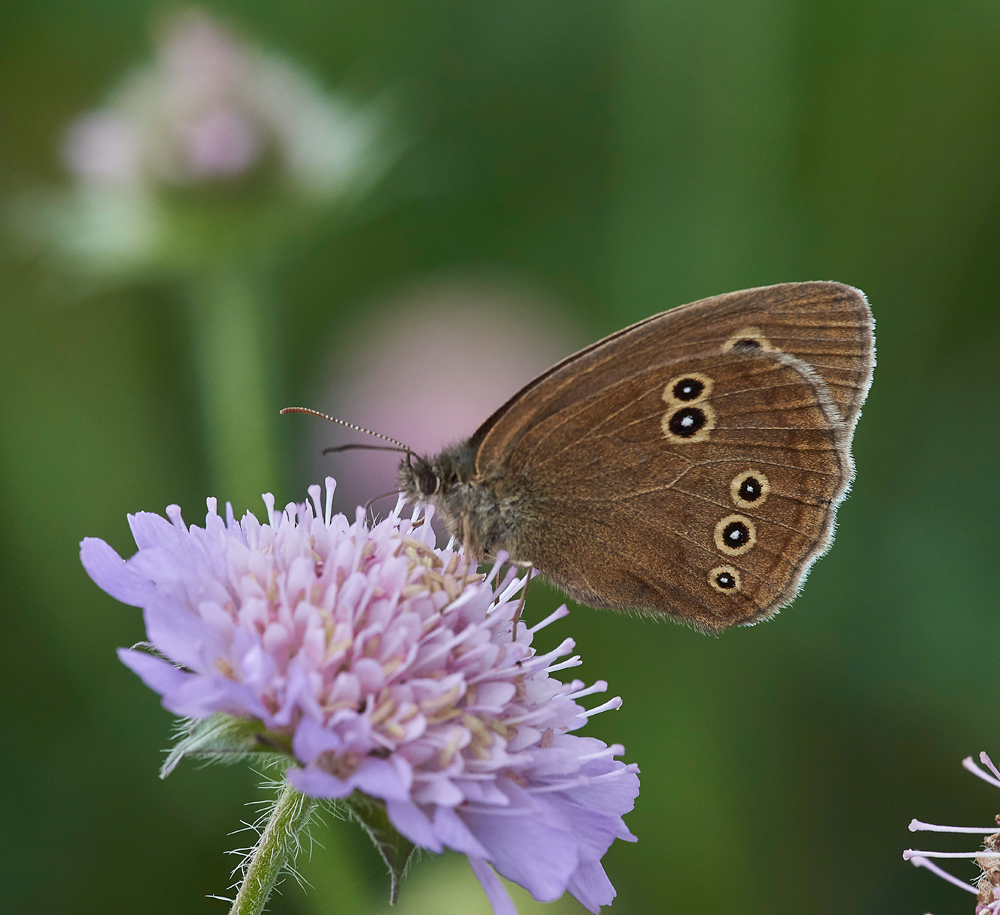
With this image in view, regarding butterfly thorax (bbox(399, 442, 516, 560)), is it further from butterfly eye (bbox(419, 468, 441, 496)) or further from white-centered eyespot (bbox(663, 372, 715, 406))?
white-centered eyespot (bbox(663, 372, 715, 406))

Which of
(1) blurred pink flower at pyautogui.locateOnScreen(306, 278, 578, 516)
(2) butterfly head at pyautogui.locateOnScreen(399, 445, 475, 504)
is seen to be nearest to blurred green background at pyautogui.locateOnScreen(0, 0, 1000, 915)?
(1) blurred pink flower at pyautogui.locateOnScreen(306, 278, 578, 516)

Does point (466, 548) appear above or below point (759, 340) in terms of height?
below

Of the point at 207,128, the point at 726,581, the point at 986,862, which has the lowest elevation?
the point at 986,862

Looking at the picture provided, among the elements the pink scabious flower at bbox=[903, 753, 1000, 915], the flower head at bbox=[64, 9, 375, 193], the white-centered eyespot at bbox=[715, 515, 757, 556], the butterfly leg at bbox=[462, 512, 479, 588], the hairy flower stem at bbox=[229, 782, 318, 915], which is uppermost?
the flower head at bbox=[64, 9, 375, 193]

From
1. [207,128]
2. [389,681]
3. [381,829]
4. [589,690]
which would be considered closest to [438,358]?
[207,128]

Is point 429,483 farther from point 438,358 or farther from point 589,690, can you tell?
point 438,358

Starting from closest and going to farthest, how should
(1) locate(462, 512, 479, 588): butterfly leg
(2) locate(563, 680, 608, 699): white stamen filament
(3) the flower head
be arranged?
(2) locate(563, 680, 608, 699): white stamen filament < (1) locate(462, 512, 479, 588): butterfly leg < (3) the flower head

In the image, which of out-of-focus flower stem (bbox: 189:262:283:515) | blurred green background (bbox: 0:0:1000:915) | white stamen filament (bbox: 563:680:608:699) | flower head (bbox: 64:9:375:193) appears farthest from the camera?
flower head (bbox: 64:9:375:193)

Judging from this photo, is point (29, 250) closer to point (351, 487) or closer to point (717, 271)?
point (351, 487)
